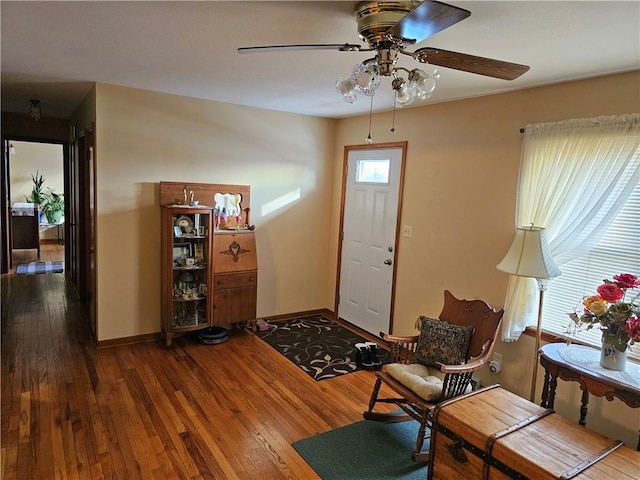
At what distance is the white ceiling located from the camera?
189 centimetres

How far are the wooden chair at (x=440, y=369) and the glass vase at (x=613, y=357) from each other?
608 millimetres

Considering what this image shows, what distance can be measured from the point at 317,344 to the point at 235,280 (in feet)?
3.54

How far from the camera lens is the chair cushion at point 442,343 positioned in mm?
2920

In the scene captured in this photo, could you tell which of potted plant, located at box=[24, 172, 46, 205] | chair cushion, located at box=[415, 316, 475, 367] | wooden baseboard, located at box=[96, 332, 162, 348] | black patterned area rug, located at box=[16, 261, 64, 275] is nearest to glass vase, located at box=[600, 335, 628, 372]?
chair cushion, located at box=[415, 316, 475, 367]

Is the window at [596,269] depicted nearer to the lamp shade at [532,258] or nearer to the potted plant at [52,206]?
the lamp shade at [532,258]

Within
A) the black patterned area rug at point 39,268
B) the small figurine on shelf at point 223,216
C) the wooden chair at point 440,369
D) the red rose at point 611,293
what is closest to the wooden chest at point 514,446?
the wooden chair at point 440,369

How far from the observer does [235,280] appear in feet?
14.3

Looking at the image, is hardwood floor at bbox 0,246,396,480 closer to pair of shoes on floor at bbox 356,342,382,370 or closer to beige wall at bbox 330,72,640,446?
pair of shoes on floor at bbox 356,342,382,370

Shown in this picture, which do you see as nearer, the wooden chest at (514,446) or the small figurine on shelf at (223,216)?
the wooden chest at (514,446)

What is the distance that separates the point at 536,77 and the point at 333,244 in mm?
2985

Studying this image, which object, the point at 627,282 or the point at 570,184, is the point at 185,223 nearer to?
the point at 570,184

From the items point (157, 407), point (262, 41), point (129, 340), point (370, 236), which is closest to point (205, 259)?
point (129, 340)

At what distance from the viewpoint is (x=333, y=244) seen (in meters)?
5.25

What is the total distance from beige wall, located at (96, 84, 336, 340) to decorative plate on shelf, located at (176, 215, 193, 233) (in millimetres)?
272
